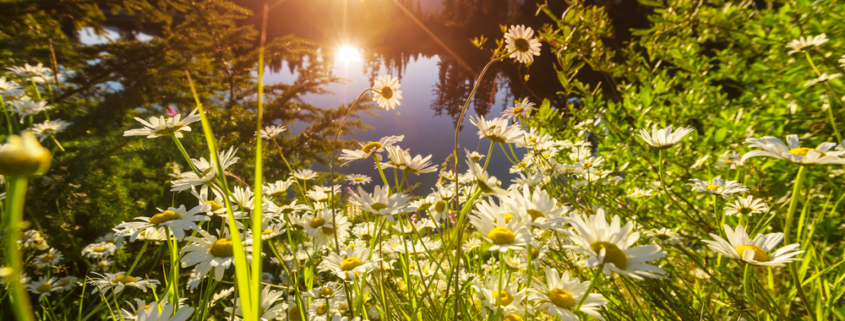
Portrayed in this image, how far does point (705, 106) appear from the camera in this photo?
3.87 feet

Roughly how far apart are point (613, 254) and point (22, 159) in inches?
18.8

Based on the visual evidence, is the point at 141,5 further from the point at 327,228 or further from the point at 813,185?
the point at 813,185

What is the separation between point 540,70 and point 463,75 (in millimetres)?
3127

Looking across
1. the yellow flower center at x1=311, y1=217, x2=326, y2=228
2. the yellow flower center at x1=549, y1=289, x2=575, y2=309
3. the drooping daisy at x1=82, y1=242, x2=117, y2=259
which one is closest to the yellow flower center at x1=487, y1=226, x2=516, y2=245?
the yellow flower center at x1=549, y1=289, x2=575, y2=309

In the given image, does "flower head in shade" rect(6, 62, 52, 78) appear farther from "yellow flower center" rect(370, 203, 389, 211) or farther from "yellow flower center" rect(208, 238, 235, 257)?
"yellow flower center" rect(370, 203, 389, 211)

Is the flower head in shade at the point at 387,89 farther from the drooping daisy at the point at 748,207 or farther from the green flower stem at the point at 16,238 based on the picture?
the drooping daisy at the point at 748,207

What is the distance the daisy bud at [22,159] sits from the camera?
0.17 metres

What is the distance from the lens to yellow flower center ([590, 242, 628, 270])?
12.9 inches

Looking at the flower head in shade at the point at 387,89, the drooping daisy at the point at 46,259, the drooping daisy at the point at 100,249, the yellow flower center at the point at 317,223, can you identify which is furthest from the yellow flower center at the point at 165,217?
the drooping daisy at the point at 46,259

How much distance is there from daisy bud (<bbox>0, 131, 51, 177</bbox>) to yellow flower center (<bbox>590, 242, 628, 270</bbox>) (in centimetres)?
45

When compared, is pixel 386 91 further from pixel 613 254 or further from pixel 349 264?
pixel 613 254

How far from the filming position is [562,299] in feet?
1.37

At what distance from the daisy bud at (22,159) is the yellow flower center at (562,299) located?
1.68ft

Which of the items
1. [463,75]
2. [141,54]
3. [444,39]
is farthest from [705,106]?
[444,39]
